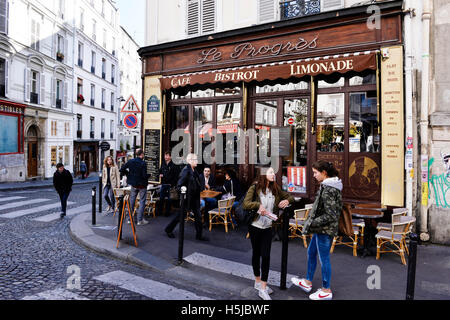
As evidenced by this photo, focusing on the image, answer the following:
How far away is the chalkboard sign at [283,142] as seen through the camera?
775 cm

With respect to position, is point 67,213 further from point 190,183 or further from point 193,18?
point 193,18

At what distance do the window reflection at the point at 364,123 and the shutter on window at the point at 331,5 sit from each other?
2085 millimetres

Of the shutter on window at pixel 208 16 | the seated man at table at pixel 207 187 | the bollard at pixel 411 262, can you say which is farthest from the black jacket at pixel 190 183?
the shutter on window at pixel 208 16

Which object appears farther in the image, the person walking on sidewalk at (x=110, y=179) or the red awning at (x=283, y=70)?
the person walking on sidewalk at (x=110, y=179)

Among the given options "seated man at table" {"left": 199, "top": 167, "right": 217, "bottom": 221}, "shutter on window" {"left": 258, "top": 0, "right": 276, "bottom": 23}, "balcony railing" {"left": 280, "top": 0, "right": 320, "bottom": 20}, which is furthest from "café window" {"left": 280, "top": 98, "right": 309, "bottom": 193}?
"shutter on window" {"left": 258, "top": 0, "right": 276, "bottom": 23}

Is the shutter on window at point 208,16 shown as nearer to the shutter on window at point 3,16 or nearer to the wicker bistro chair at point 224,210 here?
the wicker bistro chair at point 224,210

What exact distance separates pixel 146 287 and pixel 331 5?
7.06m

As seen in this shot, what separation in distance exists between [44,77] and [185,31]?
16.6 m

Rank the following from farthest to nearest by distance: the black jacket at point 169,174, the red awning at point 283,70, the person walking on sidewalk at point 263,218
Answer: the black jacket at point 169,174
the red awning at point 283,70
the person walking on sidewalk at point 263,218

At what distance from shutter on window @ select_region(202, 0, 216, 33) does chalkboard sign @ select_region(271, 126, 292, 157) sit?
358cm

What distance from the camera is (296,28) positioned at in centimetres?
746

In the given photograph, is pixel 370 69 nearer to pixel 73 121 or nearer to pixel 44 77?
pixel 44 77

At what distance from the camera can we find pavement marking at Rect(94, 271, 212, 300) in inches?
154

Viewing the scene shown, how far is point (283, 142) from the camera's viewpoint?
781 centimetres
